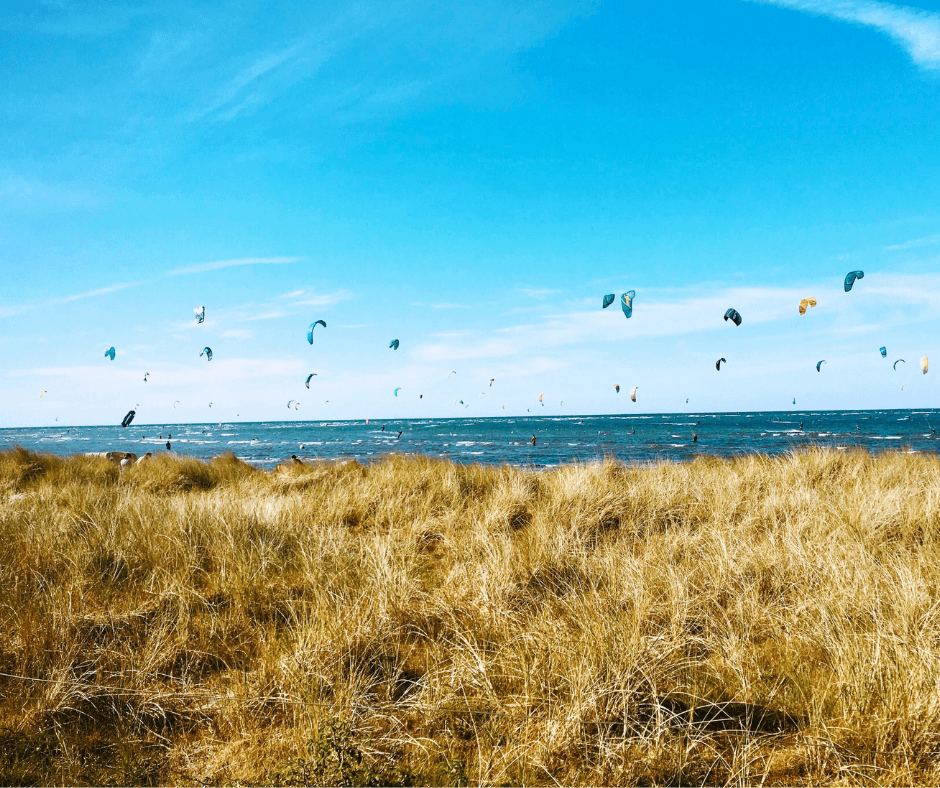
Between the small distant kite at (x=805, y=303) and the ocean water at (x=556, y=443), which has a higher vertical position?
the small distant kite at (x=805, y=303)

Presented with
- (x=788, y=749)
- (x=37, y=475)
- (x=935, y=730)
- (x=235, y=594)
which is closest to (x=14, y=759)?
(x=235, y=594)

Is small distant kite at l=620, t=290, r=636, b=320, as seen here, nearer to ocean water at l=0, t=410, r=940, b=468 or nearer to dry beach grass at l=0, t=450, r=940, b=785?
ocean water at l=0, t=410, r=940, b=468

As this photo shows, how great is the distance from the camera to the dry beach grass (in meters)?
2.55

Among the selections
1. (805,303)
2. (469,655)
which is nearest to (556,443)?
(805,303)

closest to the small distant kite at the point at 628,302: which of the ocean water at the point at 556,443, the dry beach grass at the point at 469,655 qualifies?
the ocean water at the point at 556,443

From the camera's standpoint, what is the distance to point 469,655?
132 inches

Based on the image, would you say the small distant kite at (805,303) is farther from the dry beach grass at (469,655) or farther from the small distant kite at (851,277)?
the dry beach grass at (469,655)

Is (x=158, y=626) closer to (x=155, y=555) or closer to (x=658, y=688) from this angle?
(x=155, y=555)

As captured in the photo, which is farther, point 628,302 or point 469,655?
point 628,302

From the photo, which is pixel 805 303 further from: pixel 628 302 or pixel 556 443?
pixel 556 443

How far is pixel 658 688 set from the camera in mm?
2988

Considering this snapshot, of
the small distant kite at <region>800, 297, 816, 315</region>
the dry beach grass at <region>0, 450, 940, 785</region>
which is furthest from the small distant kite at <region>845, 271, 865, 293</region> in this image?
the dry beach grass at <region>0, 450, 940, 785</region>

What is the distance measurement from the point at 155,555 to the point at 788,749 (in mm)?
5720

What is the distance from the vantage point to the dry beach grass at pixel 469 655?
2.55m
